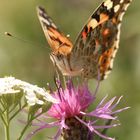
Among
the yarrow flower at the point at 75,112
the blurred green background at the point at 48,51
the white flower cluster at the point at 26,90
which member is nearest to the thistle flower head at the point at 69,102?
the yarrow flower at the point at 75,112

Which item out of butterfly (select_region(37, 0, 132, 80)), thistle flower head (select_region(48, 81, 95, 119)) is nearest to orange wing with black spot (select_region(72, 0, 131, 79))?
butterfly (select_region(37, 0, 132, 80))

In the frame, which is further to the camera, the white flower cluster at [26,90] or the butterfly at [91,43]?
the butterfly at [91,43]

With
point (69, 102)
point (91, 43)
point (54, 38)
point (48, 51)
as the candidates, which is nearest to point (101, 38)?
point (91, 43)

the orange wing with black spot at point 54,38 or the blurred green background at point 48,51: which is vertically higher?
the blurred green background at point 48,51

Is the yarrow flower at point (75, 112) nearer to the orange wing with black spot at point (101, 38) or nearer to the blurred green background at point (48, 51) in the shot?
the orange wing with black spot at point (101, 38)

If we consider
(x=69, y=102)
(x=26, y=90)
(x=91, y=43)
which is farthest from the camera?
(x=91, y=43)

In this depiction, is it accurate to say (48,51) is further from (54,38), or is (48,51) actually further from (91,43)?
(54,38)

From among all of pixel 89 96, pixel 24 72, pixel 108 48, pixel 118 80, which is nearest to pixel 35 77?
pixel 24 72
